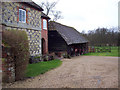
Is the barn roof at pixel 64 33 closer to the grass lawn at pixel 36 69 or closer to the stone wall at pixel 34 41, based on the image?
the stone wall at pixel 34 41

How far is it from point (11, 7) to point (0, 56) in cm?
549

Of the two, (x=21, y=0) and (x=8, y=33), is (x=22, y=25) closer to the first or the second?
(x=21, y=0)

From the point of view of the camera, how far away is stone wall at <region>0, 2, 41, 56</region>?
29.3 ft

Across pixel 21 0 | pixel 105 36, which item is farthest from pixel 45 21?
pixel 105 36

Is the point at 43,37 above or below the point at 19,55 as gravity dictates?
above

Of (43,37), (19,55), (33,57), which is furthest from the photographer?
(43,37)

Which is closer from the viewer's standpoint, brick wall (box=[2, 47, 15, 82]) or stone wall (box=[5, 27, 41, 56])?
brick wall (box=[2, 47, 15, 82])

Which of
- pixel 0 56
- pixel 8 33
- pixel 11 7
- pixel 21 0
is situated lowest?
pixel 0 56

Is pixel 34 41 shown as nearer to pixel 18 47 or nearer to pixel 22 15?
pixel 22 15

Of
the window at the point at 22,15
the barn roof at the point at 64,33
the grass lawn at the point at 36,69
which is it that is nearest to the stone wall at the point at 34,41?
the window at the point at 22,15

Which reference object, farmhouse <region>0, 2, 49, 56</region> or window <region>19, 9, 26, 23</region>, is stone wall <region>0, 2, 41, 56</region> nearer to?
farmhouse <region>0, 2, 49, 56</region>

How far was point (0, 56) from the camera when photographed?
17.7 ft

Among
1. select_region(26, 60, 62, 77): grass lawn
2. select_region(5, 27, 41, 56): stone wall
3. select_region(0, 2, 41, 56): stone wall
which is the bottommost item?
select_region(26, 60, 62, 77): grass lawn

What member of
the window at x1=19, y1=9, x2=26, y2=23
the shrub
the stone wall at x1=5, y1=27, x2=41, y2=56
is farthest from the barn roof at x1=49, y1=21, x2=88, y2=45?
the shrub
